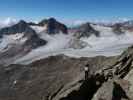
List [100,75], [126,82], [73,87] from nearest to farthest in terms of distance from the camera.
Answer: [126,82], [73,87], [100,75]

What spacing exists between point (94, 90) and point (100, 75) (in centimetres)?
646

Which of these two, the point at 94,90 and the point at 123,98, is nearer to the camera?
the point at 123,98

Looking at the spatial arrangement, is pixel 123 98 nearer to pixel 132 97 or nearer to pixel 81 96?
pixel 132 97

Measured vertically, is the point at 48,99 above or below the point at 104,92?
below

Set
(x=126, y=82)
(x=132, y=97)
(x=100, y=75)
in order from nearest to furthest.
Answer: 1. (x=132, y=97)
2. (x=126, y=82)
3. (x=100, y=75)

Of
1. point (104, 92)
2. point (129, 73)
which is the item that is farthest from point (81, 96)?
point (129, 73)

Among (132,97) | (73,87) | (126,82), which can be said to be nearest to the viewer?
(132,97)

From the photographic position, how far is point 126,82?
54.7m

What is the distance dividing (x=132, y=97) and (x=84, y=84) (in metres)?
11.8

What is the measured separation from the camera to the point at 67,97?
5631 cm

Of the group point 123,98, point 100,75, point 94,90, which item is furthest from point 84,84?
point 123,98

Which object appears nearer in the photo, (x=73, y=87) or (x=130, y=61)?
(x=73, y=87)

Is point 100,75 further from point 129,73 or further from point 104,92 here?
point 104,92

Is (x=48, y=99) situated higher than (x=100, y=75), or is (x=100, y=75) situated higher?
(x=100, y=75)
